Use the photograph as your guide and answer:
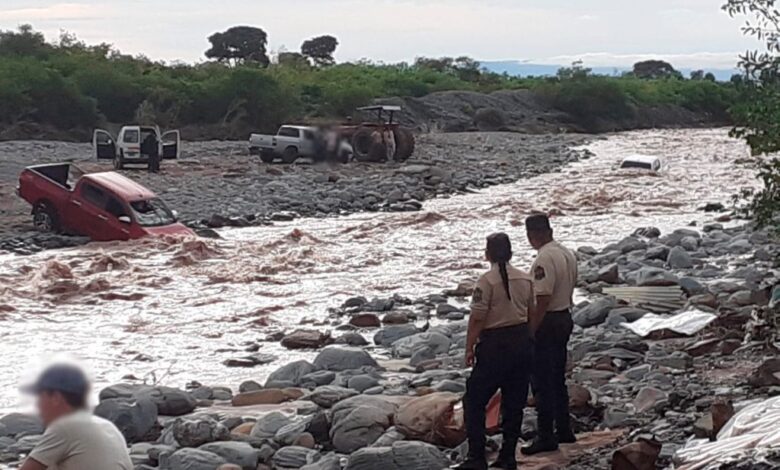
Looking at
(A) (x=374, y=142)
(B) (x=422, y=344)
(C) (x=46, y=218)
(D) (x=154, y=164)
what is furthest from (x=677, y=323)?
(A) (x=374, y=142)

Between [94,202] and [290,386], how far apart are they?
1251 cm

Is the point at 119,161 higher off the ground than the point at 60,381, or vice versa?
the point at 60,381

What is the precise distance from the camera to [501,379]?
25.6 ft

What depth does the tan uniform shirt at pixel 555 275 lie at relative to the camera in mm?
8156

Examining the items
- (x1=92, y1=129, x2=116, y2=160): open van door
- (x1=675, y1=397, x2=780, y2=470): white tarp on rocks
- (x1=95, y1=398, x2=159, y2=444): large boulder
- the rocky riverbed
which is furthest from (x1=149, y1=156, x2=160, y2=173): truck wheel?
(x1=675, y1=397, x2=780, y2=470): white tarp on rocks

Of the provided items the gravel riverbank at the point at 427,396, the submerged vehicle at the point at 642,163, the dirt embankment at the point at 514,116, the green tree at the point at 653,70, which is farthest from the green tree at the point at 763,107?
the green tree at the point at 653,70

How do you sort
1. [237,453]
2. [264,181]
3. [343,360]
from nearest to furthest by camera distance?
[237,453], [343,360], [264,181]

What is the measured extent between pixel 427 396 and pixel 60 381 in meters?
5.78

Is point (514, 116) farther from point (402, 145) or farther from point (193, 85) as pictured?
point (402, 145)

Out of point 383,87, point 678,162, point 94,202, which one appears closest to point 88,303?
point 94,202

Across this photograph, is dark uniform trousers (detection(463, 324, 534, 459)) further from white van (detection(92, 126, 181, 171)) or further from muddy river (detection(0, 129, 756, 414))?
white van (detection(92, 126, 181, 171))

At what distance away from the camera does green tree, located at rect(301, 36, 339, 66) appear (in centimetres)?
6162

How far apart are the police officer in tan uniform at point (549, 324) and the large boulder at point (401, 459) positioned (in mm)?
669

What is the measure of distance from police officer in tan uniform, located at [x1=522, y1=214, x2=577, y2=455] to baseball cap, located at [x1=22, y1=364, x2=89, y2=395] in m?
4.03
